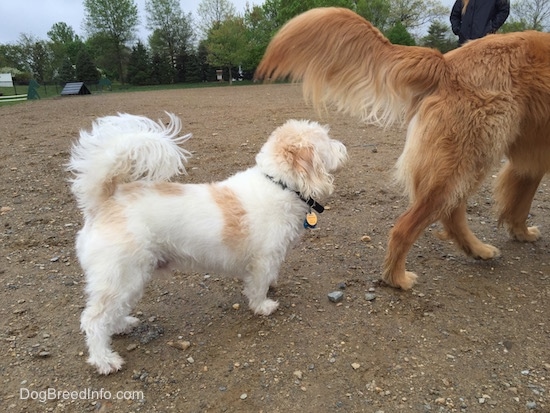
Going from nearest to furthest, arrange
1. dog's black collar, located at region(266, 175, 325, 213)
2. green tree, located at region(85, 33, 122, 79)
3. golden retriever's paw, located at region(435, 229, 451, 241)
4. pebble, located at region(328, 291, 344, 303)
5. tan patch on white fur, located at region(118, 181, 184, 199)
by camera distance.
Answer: tan patch on white fur, located at region(118, 181, 184, 199) → dog's black collar, located at region(266, 175, 325, 213) → pebble, located at region(328, 291, 344, 303) → golden retriever's paw, located at region(435, 229, 451, 241) → green tree, located at region(85, 33, 122, 79)

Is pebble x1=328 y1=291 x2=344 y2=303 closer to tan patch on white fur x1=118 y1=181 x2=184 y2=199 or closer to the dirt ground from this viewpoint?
the dirt ground

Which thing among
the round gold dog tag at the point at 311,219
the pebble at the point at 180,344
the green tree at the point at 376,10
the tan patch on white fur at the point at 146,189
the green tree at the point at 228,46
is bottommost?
the pebble at the point at 180,344

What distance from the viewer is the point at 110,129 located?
2.43m

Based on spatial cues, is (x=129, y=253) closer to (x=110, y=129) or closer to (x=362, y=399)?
(x=110, y=129)

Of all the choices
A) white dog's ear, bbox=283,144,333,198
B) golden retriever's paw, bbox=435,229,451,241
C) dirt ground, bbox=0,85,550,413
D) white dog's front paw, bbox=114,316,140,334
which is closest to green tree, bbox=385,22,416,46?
dirt ground, bbox=0,85,550,413

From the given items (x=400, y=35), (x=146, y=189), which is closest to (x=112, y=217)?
(x=146, y=189)

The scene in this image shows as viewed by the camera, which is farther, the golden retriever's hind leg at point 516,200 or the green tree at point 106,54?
the green tree at point 106,54

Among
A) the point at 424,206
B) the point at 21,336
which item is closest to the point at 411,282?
the point at 424,206

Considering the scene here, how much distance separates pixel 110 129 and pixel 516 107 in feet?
8.58

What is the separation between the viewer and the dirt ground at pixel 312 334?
2.25 meters

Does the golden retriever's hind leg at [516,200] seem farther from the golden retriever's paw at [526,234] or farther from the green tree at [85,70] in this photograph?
the green tree at [85,70]

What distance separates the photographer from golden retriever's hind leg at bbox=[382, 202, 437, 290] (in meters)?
2.97

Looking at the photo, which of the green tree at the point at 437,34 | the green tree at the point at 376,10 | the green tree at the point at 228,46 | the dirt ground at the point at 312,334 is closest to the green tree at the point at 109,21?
the green tree at the point at 228,46

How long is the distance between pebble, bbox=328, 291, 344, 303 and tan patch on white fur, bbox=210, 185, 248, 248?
34.7 inches
